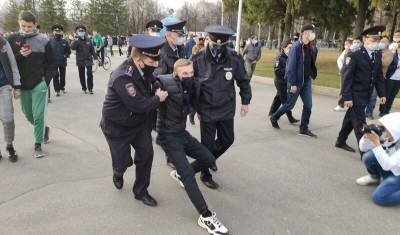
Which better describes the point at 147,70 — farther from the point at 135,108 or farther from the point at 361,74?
the point at 361,74

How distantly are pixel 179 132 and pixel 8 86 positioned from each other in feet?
8.70

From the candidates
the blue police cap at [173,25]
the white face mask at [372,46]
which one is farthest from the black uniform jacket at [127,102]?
the white face mask at [372,46]

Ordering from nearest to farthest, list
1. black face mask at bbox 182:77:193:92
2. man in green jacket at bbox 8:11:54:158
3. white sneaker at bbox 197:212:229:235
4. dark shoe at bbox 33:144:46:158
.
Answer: white sneaker at bbox 197:212:229:235 → black face mask at bbox 182:77:193:92 → man in green jacket at bbox 8:11:54:158 → dark shoe at bbox 33:144:46:158

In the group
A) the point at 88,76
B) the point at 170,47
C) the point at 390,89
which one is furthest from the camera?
the point at 88,76

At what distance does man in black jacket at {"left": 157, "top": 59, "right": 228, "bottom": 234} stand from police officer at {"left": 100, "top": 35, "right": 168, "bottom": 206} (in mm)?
159

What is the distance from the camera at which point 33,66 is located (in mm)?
5070

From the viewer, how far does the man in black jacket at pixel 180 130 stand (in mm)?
3471

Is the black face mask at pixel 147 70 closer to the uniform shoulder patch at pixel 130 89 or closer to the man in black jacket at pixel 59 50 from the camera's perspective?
the uniform shoulder patch at pixel 130 89

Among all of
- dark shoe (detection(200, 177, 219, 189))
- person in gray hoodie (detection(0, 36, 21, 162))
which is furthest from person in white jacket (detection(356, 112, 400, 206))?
person in gray hoodie (detection(0, 36, 21, 162))

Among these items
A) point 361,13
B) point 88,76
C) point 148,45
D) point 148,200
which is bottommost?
point 148,200

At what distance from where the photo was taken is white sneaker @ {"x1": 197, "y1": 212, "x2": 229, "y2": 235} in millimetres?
3334

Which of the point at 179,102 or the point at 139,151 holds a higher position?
the point at 179,102

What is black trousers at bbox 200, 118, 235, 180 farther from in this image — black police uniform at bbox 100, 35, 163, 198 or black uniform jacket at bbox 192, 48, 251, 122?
black police uniform at bbox 100, 35, 163, 198

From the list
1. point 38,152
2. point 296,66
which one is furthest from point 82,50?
point 296,66
